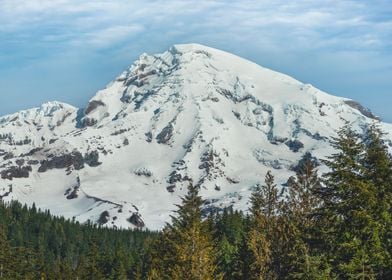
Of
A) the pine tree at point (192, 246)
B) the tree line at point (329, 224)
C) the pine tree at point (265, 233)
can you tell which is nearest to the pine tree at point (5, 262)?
the pine tree at point (192, 246)

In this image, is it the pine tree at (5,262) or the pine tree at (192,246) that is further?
the pine tree at (5,262)

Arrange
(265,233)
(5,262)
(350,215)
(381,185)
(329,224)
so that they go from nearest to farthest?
(350,215)
(381,185)
(329,224)
(265,233)
(5,262)

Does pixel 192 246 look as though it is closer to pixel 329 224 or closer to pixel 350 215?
pixel 329 224

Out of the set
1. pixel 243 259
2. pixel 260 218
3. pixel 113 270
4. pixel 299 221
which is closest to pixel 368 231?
pixel 299 221

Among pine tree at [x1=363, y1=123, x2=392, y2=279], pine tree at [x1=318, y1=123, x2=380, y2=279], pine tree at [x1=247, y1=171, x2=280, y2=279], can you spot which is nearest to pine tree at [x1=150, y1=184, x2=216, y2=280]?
pine tree at [x1=247, y1=171, x2=280, y2=279]

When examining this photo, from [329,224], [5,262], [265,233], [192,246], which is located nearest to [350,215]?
[329,224]

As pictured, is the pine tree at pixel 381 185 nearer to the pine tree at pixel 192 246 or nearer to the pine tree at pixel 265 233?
the pine tree at pixel 265 233

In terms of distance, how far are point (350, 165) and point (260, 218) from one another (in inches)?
694

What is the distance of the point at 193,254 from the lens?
54.4 metres

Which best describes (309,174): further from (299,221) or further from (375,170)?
(375,170)

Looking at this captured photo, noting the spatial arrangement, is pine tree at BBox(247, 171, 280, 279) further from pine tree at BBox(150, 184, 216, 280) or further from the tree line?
pine tree at BBox(150, 184, 216, 280)

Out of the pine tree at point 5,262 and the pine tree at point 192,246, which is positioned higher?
the pine tree at point 5,262

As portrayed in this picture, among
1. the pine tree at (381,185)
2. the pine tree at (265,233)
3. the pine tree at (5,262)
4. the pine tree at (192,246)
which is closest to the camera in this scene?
the pine tree at (381,185)

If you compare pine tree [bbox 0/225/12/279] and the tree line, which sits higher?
pine tree [bbox 0/225/12/279]
